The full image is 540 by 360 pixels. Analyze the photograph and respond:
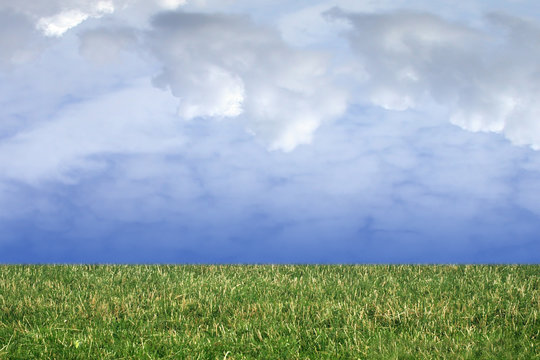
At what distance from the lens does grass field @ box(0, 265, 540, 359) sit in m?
8.41

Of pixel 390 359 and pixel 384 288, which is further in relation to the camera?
pixel 384 288

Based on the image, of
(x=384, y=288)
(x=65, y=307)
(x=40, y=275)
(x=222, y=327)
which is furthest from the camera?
(x=40, y=275)

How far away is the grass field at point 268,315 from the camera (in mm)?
8406

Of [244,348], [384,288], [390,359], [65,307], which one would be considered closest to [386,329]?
[390,359]

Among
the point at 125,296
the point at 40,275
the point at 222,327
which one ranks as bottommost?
the point at 222,327

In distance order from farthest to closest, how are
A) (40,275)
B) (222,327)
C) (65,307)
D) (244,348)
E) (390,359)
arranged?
(40,275) → (65,307) → (222,327) → (244,348) → (390,359)

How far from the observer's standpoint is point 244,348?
8.45 metres

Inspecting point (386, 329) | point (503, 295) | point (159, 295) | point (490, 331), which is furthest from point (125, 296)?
point (503, 295)

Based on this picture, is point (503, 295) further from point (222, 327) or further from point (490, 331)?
point (222, 327)

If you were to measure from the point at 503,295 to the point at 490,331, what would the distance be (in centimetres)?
276

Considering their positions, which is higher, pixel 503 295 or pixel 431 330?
pixel 503 295

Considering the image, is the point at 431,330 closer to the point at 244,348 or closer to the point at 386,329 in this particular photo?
the point at 386,329

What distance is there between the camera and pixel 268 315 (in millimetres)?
10180

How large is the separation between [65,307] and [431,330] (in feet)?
21.7
